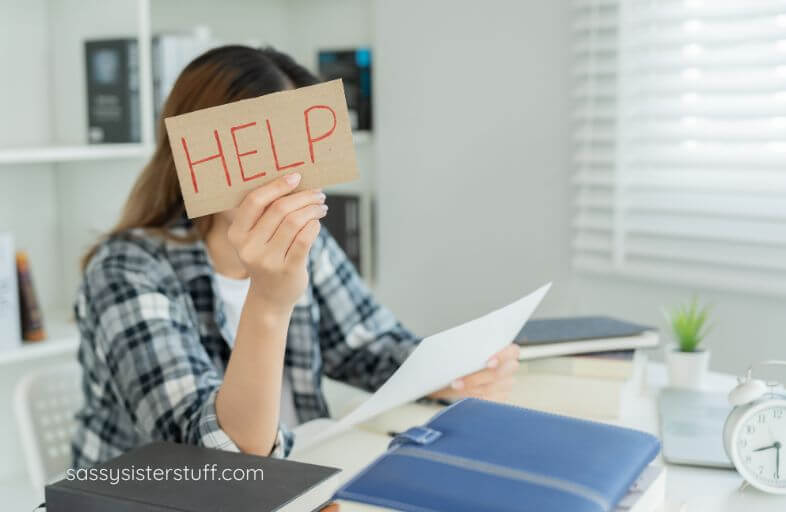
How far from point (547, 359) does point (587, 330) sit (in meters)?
0.09

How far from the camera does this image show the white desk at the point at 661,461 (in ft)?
3.30

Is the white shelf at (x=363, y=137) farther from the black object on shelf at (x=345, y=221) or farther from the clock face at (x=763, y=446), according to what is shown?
the clock face at (x=763, y=446)

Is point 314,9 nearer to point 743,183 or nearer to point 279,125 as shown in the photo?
point 743,183

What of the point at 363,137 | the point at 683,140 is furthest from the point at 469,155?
the point at 683,140

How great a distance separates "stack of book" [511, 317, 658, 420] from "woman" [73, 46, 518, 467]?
47mm

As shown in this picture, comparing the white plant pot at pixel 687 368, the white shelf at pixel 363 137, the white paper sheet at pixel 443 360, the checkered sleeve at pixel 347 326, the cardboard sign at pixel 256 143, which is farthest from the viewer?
the white shelf at pixel 363 137

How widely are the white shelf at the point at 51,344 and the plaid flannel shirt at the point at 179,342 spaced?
0.52 metres

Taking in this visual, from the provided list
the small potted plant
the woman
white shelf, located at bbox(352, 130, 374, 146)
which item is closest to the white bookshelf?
white shelf, located at bbox(352, 130, 374, 146)

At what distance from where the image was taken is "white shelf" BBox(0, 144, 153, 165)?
6.14 feet

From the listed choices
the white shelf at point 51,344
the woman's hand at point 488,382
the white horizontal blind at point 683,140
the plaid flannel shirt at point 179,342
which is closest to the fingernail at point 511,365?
the woman's hand at point 488,382

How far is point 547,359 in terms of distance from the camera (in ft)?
4.57

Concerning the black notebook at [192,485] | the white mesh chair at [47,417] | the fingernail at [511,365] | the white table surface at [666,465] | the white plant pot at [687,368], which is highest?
the black notebook at [192,485]

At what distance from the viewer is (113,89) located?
6.81ft

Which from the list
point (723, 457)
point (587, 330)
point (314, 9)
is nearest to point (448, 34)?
point (314, 9)
